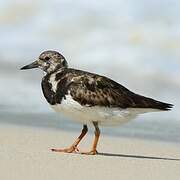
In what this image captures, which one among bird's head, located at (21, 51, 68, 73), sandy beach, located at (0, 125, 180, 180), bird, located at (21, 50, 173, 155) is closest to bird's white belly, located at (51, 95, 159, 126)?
bird, located at (21, 50, 173, 155)

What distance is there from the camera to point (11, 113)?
13016 millimetres

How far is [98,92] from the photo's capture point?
959cm

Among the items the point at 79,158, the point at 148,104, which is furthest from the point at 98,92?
the point at 79,158

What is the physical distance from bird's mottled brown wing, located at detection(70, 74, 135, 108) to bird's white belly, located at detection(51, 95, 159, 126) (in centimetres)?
5

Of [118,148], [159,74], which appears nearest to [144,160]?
[118,148]

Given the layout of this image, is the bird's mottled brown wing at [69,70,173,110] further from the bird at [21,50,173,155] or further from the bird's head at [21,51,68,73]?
the bird's head at [21,51,68,73]

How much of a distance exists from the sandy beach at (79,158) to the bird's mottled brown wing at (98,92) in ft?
1.78

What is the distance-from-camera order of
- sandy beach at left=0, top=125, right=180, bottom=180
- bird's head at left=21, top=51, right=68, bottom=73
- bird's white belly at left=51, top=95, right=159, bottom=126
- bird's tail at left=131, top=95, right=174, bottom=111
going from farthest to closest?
bird's head at left=21, top=51, right=68, bottom=73, bird's tail at left=131, top=95, right=174, bottom=111, bird's white belly at left=51, top=95, right=159, bottom=126, sandy beach at left=0, top=125, right=180, bottom=180

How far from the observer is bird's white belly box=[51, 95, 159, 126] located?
9.36 meters

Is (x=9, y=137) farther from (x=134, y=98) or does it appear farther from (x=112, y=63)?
(x=112, y=63)

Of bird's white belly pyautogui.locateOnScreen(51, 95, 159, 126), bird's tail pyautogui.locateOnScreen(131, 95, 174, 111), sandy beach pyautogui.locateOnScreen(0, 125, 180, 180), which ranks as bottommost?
sandy beach pyautogui.locateOnScreen(0, 125, 180, 180)

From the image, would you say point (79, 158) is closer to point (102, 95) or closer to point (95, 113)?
point (95, 113)

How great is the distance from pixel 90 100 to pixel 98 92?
189 mm

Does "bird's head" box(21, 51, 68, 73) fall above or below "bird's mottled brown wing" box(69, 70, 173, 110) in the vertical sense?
above
